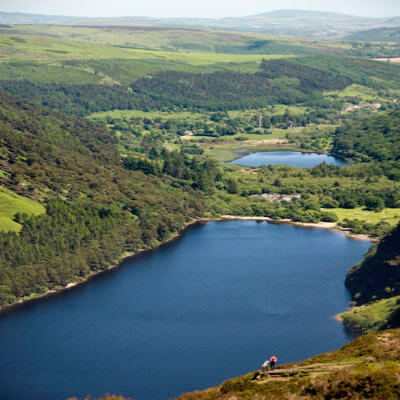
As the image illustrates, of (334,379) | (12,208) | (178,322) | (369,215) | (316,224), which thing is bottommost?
(178,322)

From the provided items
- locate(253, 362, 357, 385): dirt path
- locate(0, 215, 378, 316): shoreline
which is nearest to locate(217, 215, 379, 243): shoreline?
locate(0, 215, 378, 316): shoreline

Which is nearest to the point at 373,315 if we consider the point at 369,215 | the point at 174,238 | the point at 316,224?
the point at 316,224

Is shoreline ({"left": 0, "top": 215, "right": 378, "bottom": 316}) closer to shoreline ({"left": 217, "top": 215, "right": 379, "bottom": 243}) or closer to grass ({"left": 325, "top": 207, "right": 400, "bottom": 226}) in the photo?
shoreline ({"left": 217, "top": 215, "right": 379, "bottom": 243})

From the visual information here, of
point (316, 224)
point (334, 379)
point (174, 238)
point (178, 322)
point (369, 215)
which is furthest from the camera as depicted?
point (369, 215)

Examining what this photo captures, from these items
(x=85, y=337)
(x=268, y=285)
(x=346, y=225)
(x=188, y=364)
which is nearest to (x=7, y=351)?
(x=85, y=337)

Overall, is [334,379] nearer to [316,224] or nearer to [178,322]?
[178,322]

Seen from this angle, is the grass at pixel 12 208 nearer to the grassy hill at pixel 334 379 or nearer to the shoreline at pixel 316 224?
the shoreline at pixel 316 224
